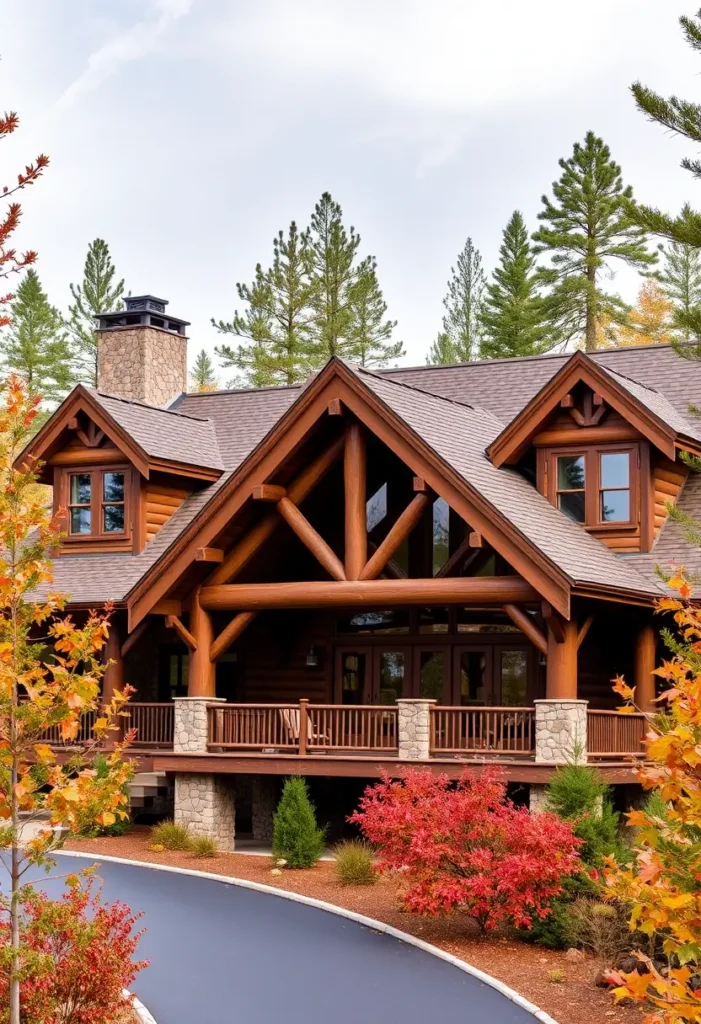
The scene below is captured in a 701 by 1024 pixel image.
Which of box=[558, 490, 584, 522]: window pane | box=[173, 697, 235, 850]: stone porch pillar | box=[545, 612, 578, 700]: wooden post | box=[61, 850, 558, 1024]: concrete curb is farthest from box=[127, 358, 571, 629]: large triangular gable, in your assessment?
box=[61, 850, 558, 1024]: concrete curb

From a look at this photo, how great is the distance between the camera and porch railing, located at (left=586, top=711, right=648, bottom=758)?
22156 millimetres

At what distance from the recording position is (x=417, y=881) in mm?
16781

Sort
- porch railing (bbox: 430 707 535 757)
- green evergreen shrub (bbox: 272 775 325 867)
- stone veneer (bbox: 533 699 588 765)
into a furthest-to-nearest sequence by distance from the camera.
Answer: porch railing (bbox: 430 707 535 757), green evergreen shrub (bbox: 272 775 325 867), stone veneer (bbox: 533 699 588 765)

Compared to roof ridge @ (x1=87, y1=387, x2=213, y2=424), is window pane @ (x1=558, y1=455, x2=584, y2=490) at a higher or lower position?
lower

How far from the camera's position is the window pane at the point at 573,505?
2498 centimetres

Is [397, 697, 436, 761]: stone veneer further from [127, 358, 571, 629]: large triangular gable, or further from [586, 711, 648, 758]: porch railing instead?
[127, 358, 571, 629]: large triangular gable

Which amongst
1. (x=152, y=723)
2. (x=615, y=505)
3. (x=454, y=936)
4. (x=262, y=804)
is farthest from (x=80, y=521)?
(x=454, y=936)

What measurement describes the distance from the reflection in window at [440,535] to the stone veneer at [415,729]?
13.5 feet

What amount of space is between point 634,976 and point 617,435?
17756 mm

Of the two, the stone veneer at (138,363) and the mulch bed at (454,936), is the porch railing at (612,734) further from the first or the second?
the stone veneer at (138,363)

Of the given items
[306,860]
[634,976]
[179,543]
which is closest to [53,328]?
[179,543]

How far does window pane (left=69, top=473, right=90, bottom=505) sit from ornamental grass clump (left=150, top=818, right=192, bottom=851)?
24.1 ft

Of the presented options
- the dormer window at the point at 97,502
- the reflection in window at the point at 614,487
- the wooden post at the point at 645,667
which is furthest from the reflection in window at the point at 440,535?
the dormer window at the point at 97,502

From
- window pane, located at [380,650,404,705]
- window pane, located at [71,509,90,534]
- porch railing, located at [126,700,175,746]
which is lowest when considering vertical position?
porch railing, located at [126,700,175,746]
